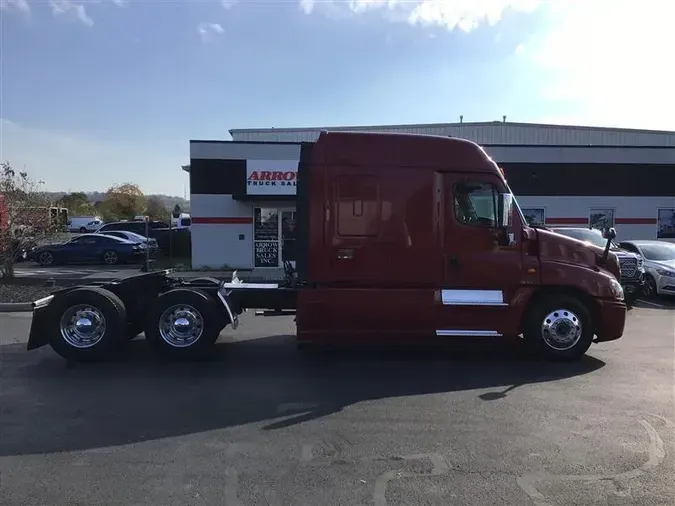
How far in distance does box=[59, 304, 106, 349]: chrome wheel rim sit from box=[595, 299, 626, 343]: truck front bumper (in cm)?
663

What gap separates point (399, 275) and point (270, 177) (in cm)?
1311

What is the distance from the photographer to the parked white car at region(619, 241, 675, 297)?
1429cm

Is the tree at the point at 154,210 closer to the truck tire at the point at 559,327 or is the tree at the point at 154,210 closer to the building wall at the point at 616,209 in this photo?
the building wall at the point at 616,209

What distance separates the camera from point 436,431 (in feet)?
16.3

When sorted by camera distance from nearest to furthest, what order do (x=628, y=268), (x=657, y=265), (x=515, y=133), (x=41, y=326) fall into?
(x=41, y=326), (x=628, y=268), (x=657, y=265), (x=515, y=133)

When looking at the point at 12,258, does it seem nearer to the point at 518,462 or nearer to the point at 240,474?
the point at 240,474

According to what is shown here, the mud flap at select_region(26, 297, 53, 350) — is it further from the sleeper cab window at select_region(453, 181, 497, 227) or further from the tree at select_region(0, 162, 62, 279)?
the tree at select_region(0, 162, 62, 279)

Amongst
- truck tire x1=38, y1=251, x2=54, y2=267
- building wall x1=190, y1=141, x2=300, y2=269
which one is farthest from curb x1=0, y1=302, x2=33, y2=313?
truck tire x1=38, y1=251, x2=54, y2=267

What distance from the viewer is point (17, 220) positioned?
15.0 metres

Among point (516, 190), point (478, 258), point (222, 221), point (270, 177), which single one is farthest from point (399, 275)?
point (516, 190)

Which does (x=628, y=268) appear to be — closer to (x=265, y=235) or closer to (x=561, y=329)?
(x=561, y=329)

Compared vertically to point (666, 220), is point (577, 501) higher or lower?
lower

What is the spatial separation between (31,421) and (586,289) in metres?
6.64

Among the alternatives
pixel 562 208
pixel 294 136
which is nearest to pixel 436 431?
pixel 562 208
